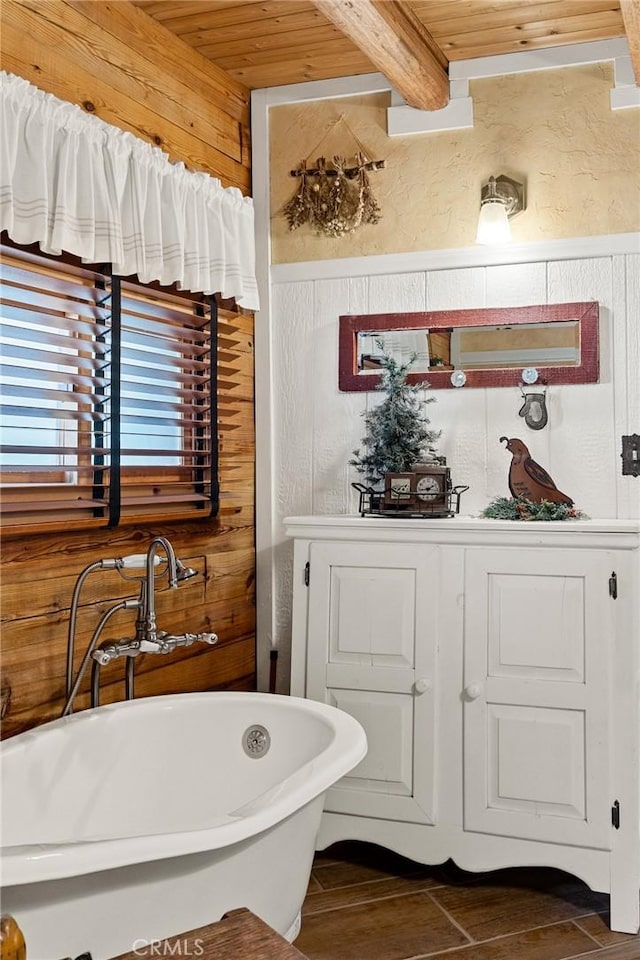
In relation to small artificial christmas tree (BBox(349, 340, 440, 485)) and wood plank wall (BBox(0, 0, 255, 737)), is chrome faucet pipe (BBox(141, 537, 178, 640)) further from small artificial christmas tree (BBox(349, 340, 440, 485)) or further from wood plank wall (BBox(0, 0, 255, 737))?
small artificial christmas tree (BBox(349, 340, 440, 485))

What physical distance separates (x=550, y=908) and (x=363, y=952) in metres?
0.61

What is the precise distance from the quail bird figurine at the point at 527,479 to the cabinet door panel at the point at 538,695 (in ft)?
0.97

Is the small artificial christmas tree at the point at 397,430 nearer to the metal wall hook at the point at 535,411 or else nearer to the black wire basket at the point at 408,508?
the black wire basket at the point at 408,508

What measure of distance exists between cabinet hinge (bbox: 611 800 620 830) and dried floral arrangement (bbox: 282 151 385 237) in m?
2.12

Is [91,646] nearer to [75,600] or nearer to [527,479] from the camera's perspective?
[75,600]

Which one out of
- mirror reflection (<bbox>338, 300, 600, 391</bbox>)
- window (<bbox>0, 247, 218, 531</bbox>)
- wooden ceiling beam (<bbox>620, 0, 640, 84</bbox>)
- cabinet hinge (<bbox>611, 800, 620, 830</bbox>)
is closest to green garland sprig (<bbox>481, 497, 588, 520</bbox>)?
mirror reflection (<bbox>338, 300, 600, 391</bbox>)

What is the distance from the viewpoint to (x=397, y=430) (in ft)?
9.82

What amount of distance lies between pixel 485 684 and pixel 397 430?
2.90 ft

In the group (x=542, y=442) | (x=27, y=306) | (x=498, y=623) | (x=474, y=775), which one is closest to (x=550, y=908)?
(x=474, y=775)

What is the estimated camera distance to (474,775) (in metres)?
2.66

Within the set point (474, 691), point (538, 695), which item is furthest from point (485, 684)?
point (538, 695)

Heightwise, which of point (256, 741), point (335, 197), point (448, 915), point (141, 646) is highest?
point (335, 197)

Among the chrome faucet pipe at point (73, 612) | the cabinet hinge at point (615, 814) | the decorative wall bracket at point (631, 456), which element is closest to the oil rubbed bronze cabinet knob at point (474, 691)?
the cabinet hinge at point (615, 814)

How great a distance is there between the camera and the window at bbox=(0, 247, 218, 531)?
7.44 feet
